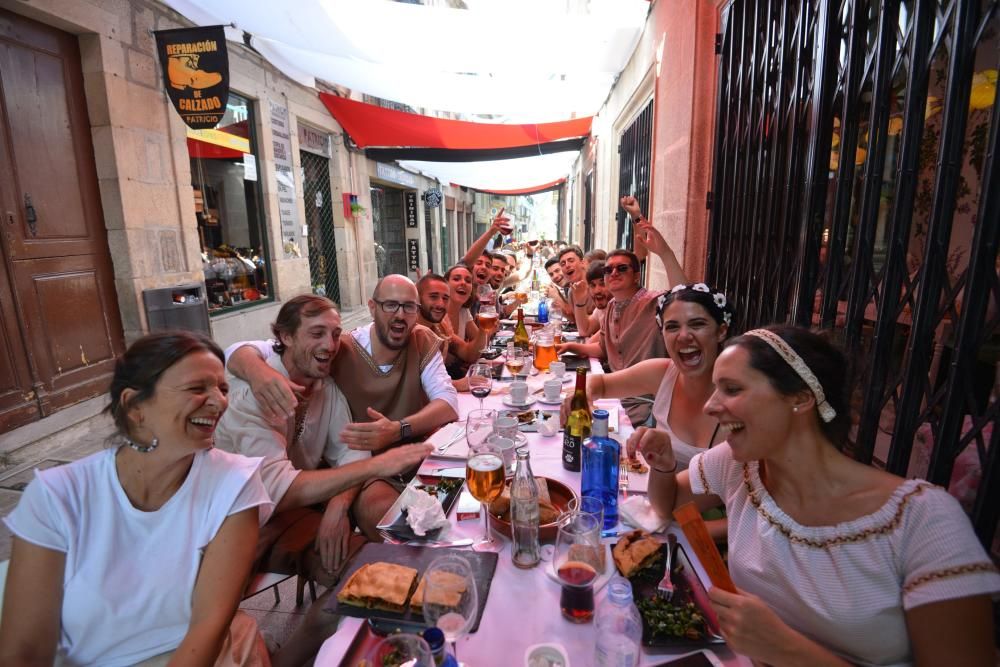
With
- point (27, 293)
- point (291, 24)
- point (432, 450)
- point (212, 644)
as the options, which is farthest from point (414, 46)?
point (212, 644)

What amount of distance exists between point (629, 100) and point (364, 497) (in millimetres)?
5475

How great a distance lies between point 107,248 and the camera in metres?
4.57

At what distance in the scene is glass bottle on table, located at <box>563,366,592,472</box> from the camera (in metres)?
1.86

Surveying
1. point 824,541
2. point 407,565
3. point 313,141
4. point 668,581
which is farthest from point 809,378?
point 313,141

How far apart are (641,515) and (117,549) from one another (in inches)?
59.9

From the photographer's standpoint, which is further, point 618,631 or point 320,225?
point 320,225

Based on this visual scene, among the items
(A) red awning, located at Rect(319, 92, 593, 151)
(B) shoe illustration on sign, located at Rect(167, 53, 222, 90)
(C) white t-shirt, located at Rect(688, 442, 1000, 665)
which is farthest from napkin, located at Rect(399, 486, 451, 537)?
(A) red awning, located at Rect(319, 92, 593, 151)

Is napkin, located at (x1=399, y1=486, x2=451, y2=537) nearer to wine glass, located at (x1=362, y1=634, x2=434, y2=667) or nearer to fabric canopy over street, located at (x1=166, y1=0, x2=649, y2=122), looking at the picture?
wine glass, located at (x1=362, y1=634, x2=434, y2=667)

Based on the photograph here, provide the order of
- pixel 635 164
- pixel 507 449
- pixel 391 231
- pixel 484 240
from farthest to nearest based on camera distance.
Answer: pixel 391 231
pixel 635 164
pixel 484 240
pixel 507 449

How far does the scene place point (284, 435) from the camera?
6.92 ft

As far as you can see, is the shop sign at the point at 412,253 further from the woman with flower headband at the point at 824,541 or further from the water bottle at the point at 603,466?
the woman with flower headband at the point at 824,541

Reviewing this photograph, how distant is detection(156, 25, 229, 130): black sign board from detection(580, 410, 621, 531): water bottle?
4872 mm

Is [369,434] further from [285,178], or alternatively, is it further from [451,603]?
[285,178]

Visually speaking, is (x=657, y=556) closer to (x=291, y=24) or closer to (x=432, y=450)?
(x=432, y=450)
